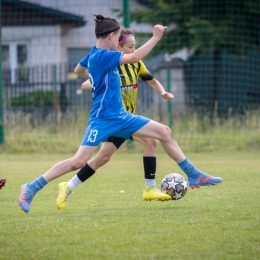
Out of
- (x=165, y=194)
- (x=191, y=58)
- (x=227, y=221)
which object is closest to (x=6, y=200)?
(x=165, y=194)

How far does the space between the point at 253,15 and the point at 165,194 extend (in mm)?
13124

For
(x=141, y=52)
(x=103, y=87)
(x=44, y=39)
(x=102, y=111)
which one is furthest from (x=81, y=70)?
(x=44, y=39)

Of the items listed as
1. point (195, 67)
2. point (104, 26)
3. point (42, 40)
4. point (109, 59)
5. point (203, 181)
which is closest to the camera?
point (109, 59)

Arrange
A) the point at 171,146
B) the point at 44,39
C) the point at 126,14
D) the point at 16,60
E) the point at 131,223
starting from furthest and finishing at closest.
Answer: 1. the point at 44,39
2. the point at 16,60
3. the point at 126,14
4. the point at 171,146
5. the point at 131,223

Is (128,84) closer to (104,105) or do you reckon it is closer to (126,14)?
(104,105)

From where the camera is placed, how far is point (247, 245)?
4.53 metres

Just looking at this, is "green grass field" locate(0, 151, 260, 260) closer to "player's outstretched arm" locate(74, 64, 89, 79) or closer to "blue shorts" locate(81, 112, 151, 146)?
"blue shorts" locate(81, 112, 151, 146)

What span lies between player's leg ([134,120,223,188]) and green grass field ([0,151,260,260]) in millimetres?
235

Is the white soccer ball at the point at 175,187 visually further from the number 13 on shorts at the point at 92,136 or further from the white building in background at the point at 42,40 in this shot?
the white building in background at the point at 42,40

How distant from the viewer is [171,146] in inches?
256

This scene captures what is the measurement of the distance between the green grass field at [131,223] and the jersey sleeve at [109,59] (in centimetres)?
139

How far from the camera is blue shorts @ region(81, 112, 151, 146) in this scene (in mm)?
6066

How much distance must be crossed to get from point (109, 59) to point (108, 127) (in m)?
0.65

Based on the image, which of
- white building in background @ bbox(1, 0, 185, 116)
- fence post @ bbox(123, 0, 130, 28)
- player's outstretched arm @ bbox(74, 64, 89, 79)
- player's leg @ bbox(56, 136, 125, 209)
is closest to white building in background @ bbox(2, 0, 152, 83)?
white building in background @ bbox(1, 0, 185, 116)
